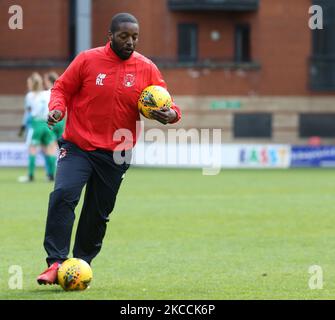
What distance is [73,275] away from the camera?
382 inches

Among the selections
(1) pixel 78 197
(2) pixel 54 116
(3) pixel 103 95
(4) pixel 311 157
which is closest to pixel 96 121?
(3) pixel 103 95

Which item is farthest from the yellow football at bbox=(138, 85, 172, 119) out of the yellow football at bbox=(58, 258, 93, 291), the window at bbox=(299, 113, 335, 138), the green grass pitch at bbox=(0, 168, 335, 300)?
the window at bbox=(299, 113, 335, 138)

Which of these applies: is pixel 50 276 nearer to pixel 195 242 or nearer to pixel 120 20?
pixel 120 20

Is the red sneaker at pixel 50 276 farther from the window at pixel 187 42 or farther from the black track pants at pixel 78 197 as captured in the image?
the window at pixel 187 42

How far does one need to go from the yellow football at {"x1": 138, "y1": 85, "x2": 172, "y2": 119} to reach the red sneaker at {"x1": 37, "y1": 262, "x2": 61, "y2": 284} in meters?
1.44

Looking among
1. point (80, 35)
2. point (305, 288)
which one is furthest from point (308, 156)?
point (305, 288)

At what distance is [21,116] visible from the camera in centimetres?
4441

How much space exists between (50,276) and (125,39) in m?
2.01

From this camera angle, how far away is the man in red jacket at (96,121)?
9.81m

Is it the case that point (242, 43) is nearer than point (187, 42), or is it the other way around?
point (187, 42)

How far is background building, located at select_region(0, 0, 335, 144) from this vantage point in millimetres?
44031
